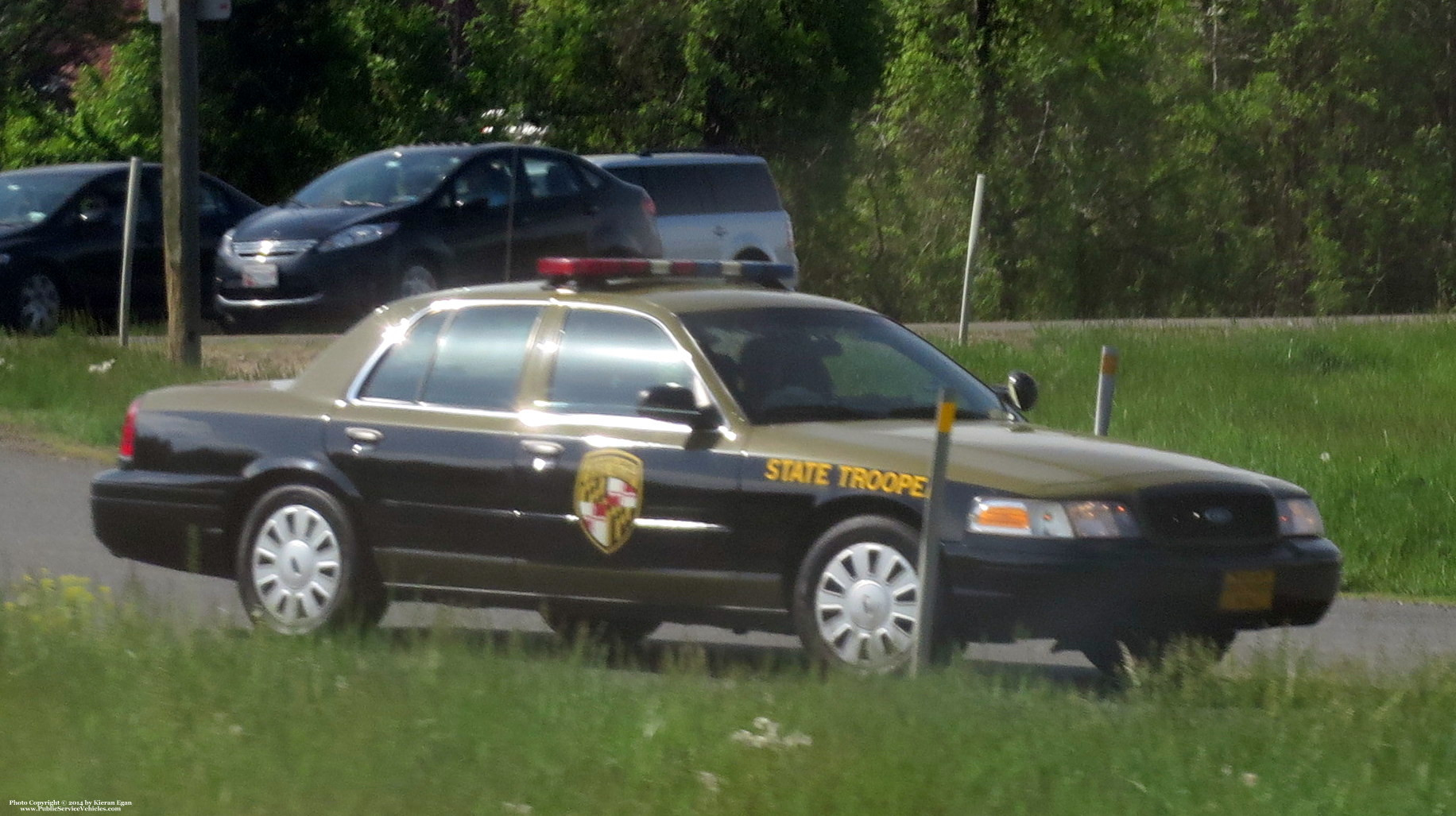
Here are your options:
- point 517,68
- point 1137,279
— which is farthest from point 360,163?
point 1137,279

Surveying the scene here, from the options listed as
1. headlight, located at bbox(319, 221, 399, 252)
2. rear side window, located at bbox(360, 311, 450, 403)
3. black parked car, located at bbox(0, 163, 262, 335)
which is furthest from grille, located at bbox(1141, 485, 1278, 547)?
black parked car, located at bbox(0, 163, 262, 335)

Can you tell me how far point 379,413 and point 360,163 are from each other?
10.2 metres

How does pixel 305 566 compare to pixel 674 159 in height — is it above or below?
below

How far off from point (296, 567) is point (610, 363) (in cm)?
141

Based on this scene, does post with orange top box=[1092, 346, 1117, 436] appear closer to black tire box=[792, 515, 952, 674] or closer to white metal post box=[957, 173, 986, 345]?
black tire box=[792, 515, 952, 674]

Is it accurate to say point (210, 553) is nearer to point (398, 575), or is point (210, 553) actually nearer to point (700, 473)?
point (398, 575)

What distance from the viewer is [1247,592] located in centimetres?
787

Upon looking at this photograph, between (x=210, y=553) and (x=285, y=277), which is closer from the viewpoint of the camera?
(x=210, y=553)

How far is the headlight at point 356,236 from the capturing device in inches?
691

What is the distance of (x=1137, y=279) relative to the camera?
147ft

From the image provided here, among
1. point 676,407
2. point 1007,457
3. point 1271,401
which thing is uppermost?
point 676,407

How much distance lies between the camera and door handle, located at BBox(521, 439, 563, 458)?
8.50 m

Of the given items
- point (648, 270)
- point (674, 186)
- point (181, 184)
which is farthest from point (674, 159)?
point (648, 270)

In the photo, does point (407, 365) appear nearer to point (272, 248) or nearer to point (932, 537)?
point (932, 537)
